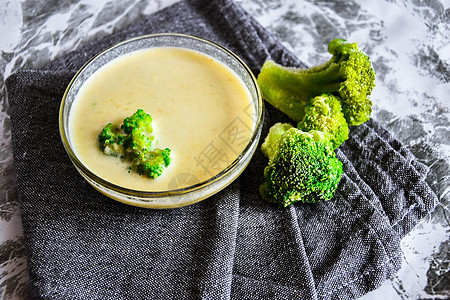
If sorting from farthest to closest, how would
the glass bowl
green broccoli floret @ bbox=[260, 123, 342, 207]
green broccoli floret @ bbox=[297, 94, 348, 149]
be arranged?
green broccoli floret @ bbox=[297, 94, 348, 149] < green broccoli floret @ bbox=[260, 123, 342, 207] < the glass bowl

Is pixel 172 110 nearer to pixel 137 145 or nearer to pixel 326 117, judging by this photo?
pixel 137 145

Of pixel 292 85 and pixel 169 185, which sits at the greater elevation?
pixel 292 85

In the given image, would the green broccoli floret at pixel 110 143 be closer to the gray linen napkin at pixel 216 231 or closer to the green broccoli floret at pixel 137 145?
the green broccoli floret at pixel 137 145

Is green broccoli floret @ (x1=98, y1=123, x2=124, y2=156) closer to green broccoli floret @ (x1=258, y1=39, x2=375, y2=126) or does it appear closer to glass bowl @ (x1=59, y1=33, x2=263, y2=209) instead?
glass bowl @ (x1=59, y1=33, x2=263, y2=209)

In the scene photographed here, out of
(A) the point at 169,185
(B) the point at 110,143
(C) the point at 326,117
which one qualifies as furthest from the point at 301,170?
(B) the point at 110,143

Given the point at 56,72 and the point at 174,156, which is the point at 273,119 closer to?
the point at 174,156

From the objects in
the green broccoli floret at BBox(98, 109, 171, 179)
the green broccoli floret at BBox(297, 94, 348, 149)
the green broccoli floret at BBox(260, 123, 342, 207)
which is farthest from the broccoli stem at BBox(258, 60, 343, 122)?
the green broccoli floret at BBox(98, 109, 171, 179)
